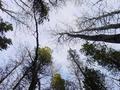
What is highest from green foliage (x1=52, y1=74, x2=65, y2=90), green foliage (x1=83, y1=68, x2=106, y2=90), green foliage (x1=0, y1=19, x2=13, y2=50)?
green foliage (x1=0, y1=19, x2=13, y2=50)

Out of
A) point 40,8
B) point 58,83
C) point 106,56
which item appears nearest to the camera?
point 40,8

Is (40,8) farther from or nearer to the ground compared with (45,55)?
farther from the ground

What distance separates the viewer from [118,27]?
41.9ft

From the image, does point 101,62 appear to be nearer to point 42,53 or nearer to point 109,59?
point 109,59

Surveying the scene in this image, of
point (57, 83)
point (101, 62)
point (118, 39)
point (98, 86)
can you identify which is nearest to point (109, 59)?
point (101, 62)

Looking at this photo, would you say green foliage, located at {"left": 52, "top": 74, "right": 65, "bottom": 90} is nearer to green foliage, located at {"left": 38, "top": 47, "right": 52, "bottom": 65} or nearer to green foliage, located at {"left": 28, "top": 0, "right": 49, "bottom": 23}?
green foliage, located at {"left": 38, "top": 47, "right": 52, "bottom": 65}

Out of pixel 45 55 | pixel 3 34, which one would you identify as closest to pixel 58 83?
pixel 45 55

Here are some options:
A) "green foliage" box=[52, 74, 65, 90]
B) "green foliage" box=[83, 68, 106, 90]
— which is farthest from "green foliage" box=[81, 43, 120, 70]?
"green foliage" box=[52, 74, 65, 90]

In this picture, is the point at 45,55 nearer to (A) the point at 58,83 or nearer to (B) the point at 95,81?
(B) the point at 95,81

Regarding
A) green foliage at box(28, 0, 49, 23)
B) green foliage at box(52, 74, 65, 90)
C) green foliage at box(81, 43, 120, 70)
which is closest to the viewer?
green foliage at box(28, 0, 49, 23)

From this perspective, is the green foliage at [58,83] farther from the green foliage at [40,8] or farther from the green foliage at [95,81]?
the green foliage at [40,8]

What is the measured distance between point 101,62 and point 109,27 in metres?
9.93

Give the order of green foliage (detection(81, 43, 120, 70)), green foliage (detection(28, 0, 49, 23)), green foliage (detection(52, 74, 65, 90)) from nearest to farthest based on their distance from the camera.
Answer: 1. green foliage (detection(28, 0, 49, 23))
2. green foliage (detection(81, 43, 120, 70))
3. green foliage (detection(52, 74, 65, 90))

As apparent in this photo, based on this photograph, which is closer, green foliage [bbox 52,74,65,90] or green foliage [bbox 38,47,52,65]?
green foliage [bbox 38,47,52,65]
